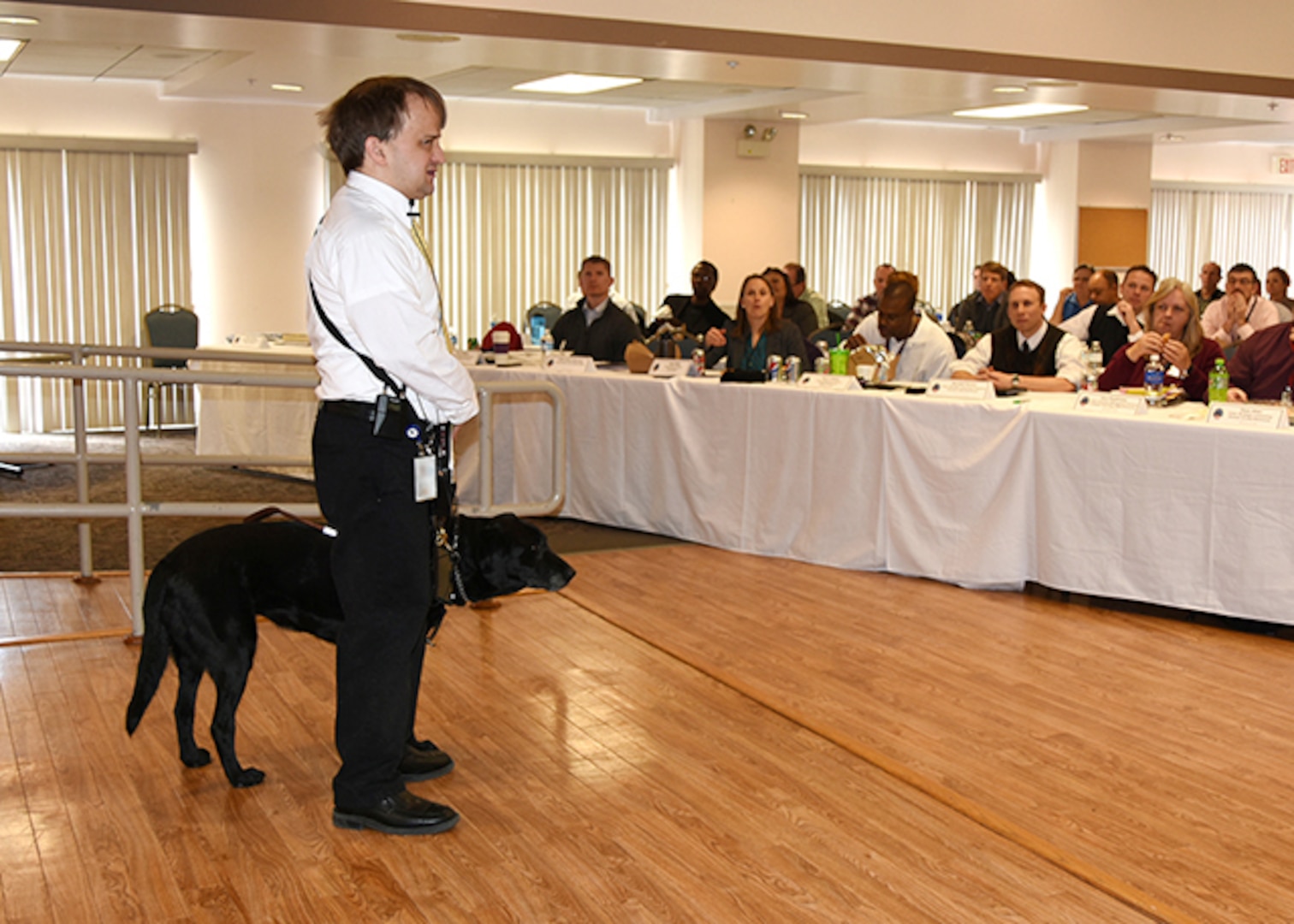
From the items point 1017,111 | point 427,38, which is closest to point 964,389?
point 427,38

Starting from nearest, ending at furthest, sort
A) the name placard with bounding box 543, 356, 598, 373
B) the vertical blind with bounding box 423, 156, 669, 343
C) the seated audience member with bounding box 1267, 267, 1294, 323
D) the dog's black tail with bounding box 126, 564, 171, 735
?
1. the dog's black tail with bounding box 126, 564, 171, 735
2. the name placard with bounding box 543, 356, 598, 373
3. the seated audience member with bounding box 1267, 267, 1294, 323
4. the vertical blind with bounding box 423, 156, 669, 343

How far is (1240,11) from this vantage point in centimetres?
723

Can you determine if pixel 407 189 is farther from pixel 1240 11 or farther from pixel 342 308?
pixel 1240 11

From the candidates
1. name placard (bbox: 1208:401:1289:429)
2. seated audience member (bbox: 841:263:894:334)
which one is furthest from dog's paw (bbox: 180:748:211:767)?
seated audience member (bbox: 841:263:894:334)

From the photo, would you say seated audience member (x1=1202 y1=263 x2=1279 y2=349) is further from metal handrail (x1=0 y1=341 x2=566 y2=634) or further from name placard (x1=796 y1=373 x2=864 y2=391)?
metal handrail (x1=0 y1=341 x2=566 y2=634)

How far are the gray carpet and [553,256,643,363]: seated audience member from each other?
1046mm

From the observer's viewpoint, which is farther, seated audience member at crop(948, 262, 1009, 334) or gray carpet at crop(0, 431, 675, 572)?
seated audience member at crop(948, 262, 1009, 334)

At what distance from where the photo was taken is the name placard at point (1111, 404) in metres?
4.77

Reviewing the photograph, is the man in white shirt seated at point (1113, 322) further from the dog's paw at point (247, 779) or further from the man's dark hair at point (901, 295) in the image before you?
the dog's paw at point (247, 779)

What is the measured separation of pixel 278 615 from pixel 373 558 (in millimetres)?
400

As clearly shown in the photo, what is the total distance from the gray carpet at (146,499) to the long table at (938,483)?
Answer: 37 cm

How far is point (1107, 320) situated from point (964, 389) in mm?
2861

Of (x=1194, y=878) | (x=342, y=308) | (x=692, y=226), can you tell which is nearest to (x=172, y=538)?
(x=342, y=308)

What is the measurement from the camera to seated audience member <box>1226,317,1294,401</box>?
5.20 metres
